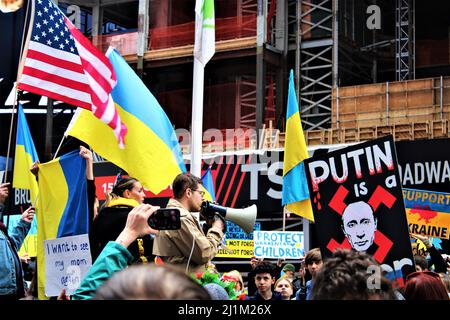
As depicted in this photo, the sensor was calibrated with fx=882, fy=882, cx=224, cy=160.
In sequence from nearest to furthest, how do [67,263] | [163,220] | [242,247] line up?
[163,220]
[67,263]
[242,247]

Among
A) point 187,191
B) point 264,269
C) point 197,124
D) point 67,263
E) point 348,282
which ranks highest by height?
point 197,124

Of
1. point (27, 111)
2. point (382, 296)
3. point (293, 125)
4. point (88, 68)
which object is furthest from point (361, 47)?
point (382, 296)

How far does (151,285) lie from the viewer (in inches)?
74.0

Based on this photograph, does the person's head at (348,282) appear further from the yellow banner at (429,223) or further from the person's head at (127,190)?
the yellow banner at (429,223)

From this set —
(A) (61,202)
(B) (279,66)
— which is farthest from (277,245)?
(B) (279,66)

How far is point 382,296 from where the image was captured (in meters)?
2.66

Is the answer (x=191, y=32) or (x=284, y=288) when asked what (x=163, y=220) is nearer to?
(x=284, y=288)

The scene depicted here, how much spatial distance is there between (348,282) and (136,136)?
6.30 metres

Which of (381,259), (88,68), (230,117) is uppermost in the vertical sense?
(230,117)

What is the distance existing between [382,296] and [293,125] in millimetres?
12131

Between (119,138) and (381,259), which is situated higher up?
(119,138)

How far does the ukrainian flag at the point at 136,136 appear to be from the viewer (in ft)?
28.1
